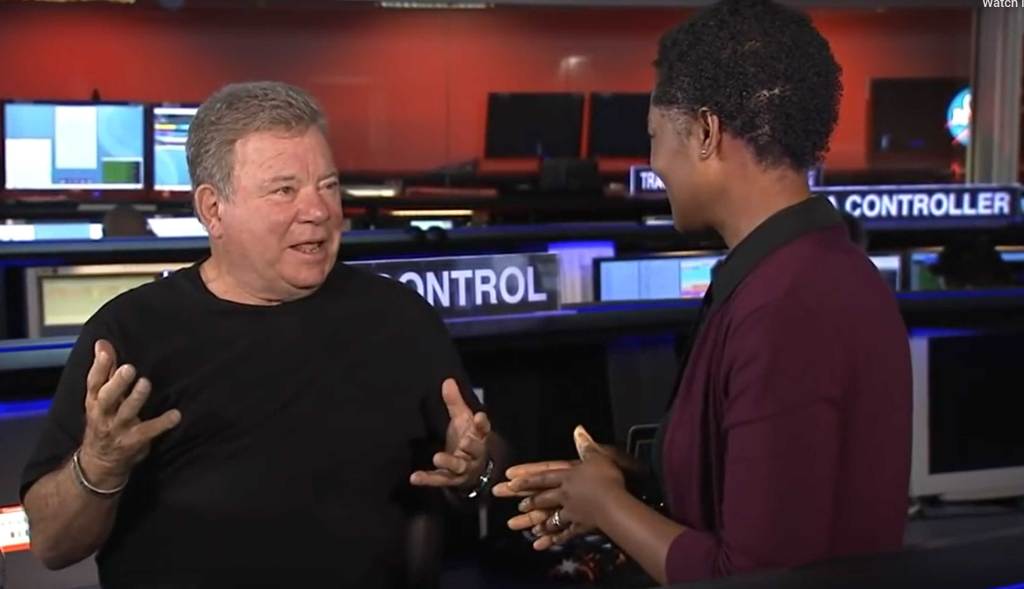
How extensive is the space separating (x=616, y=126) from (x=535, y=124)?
2.13ft

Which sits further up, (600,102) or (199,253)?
(600,102)

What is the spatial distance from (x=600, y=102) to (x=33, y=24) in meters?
4.29

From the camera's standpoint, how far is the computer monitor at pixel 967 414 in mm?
3080

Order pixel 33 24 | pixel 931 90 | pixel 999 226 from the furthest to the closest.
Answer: pixel 931 90 → pixel 33 24 → pixel 999 226

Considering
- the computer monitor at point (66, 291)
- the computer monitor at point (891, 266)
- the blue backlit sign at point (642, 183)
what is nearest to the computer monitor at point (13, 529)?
the computer monitor at point (66, 291)

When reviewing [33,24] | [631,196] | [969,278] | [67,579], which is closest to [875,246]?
[969,278]

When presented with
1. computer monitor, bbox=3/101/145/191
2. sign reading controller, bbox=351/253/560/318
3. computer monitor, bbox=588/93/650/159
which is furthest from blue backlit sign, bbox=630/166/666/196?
sign reading controller, bbox=351/253/560/318

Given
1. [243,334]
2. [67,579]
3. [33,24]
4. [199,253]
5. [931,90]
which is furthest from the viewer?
[931,90]

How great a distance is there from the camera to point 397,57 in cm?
1155

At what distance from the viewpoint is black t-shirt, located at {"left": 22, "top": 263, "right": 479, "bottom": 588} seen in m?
1.78

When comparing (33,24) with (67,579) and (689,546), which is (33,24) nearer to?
(67,579)

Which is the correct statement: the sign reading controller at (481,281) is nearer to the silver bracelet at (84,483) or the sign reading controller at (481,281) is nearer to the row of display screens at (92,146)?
the silver bracelet at (84,483)

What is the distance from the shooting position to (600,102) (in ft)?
36.0

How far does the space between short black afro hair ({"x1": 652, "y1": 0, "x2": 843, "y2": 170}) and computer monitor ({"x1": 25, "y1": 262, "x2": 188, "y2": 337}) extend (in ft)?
12.0
